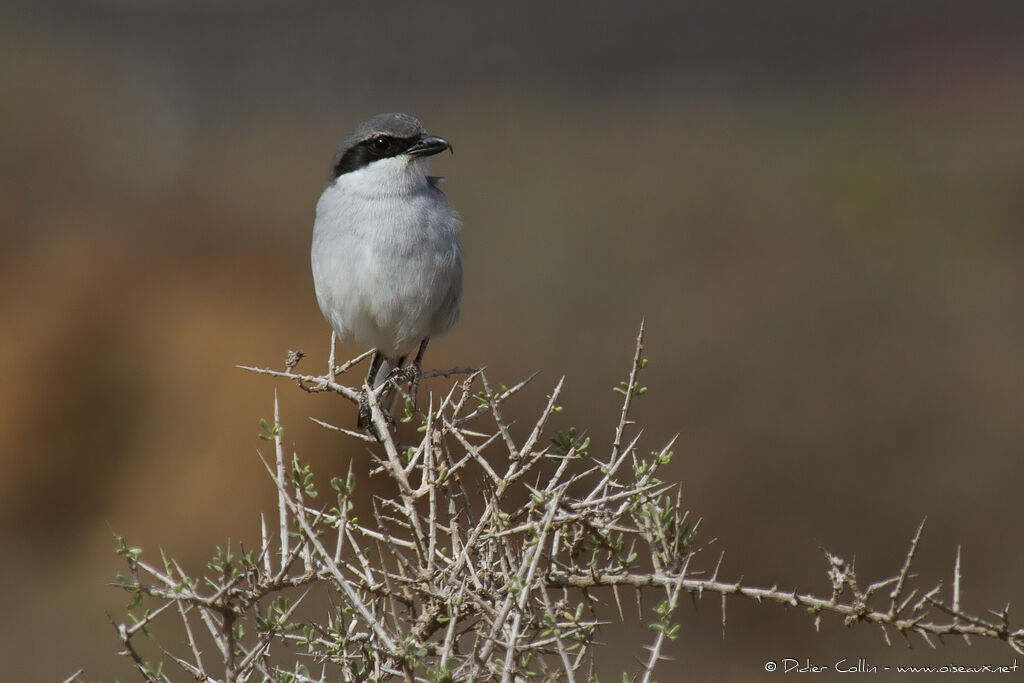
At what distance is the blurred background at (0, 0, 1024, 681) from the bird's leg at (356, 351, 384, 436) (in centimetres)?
276

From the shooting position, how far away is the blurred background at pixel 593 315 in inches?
305

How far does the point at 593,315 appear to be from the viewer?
914cm

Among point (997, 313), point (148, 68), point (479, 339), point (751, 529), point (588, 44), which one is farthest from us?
point (588, 44)

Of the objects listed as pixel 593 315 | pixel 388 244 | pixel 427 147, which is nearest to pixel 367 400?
pixel 388 244

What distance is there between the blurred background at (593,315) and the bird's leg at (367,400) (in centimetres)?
276

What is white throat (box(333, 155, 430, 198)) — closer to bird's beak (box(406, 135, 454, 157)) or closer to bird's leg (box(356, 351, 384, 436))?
bird's beak (box(406, 135, 454, 157))

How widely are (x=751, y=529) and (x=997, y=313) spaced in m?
3.44

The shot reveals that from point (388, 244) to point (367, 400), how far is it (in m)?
1.31

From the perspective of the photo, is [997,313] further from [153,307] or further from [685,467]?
[153,307]

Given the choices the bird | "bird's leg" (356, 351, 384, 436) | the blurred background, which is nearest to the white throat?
the bird

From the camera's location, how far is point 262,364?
789cm

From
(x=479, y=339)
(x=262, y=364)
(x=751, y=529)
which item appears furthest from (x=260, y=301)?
(x=751, y=529)

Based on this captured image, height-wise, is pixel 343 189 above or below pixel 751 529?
above

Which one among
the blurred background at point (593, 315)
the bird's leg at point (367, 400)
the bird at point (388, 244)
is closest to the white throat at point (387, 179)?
the bird at point (388, 244)
